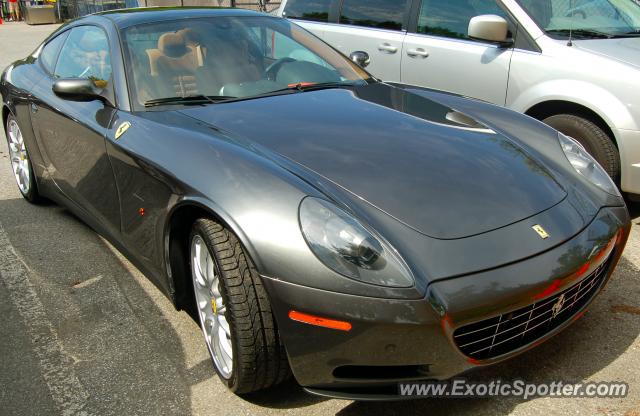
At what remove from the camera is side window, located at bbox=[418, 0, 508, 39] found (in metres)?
4.74

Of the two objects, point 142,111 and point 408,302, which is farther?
point 142,111

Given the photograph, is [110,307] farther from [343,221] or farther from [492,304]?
[492,304]

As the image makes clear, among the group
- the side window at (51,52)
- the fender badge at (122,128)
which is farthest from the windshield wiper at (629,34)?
the side window at (51,52)

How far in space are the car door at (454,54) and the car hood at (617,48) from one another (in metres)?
0.53

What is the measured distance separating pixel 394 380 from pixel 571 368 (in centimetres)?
89

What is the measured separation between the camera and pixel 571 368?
246 cm

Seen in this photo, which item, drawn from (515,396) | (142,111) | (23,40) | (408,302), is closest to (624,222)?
(515,396)

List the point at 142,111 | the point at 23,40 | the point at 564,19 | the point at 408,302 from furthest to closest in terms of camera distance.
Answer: the point at 23,40 < the point at 564,19 < the point at 142,111 < the point at 408,302

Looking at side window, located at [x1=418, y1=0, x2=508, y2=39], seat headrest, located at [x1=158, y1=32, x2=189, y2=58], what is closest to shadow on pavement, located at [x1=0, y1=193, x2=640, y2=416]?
seat headrest, located at [x1=158, y1=32, x2=189, y2=58]

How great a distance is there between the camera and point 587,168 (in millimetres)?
2771

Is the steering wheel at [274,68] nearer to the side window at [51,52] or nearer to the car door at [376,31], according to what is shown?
the side window at [51,52]

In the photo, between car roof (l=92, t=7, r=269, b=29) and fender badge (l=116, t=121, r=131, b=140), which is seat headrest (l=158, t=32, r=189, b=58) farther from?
fender badge (l=116, t=121, r=131, b=140)

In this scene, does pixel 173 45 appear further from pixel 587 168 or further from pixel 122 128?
pixel 587 168

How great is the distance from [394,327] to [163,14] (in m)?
2.44
